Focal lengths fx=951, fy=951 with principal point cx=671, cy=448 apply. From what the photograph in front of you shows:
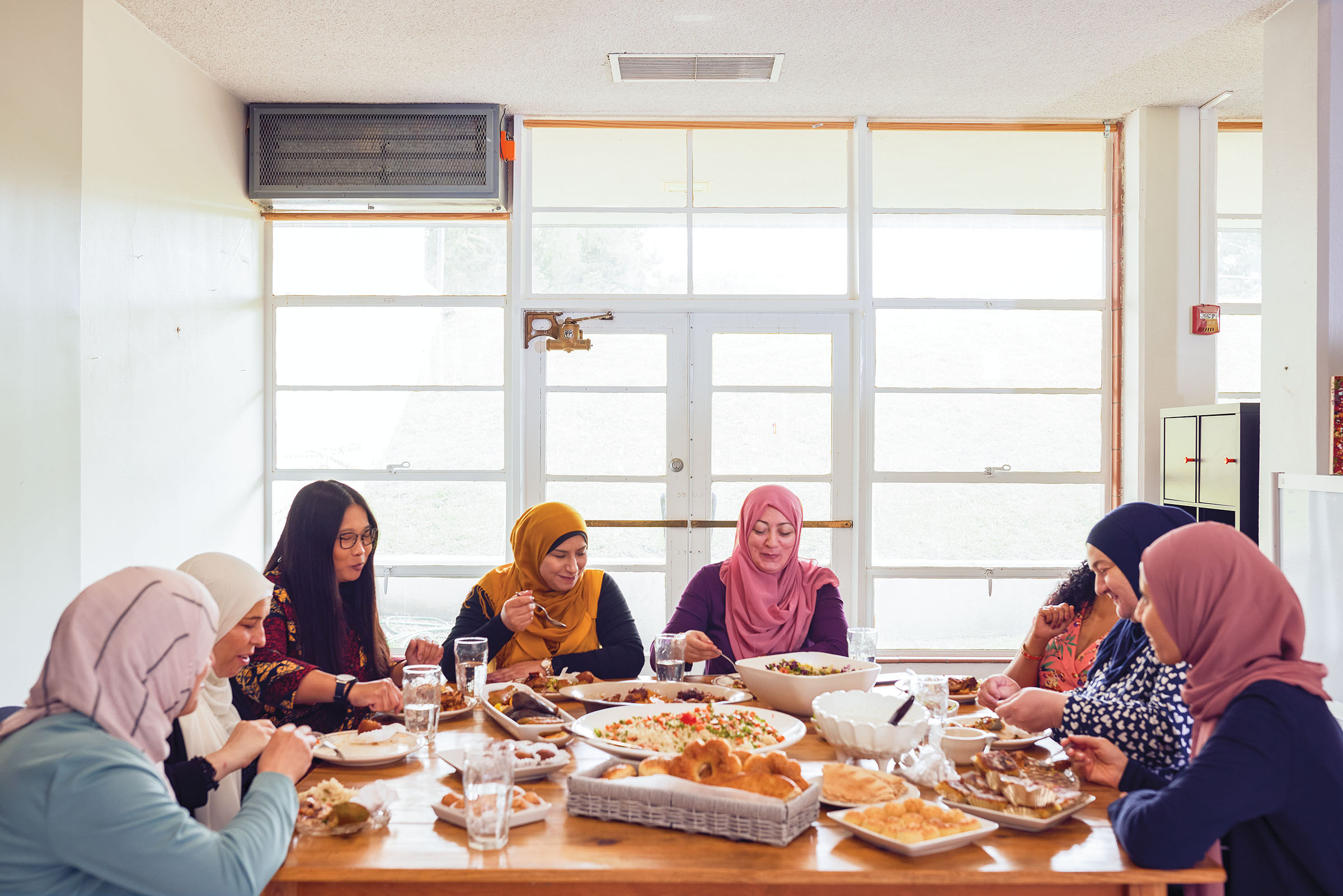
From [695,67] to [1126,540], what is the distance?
8.75 feet

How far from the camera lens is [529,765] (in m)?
1.66

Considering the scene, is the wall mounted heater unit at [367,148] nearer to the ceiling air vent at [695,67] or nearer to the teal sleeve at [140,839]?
the ceiling air vent at [695,67]

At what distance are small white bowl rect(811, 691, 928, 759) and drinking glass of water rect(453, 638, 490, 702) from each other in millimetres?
767

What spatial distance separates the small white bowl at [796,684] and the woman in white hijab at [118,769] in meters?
1.08

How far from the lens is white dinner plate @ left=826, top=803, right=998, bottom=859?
136 centimetres

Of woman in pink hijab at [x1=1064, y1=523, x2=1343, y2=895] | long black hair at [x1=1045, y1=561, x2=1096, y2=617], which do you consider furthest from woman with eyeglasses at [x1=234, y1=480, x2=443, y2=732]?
long black hair at [x1=1045, y1=561, x2=1096, y2=617]

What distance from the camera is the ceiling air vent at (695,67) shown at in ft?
12.5

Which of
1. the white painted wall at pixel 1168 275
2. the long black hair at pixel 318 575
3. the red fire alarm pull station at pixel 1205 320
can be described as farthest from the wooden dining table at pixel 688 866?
the red fire alarm pull station at pixel 1205 320

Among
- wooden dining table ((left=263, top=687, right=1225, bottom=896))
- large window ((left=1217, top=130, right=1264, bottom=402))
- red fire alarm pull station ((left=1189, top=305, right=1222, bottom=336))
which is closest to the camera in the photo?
wooden dining table ((left=263, top=687, right=1225, bottom=896))

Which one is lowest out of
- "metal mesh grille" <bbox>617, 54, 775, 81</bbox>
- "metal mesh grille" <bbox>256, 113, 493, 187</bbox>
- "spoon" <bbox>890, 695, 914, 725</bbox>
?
"spoon" <bbox>890, 695, 914, 725</bbox>

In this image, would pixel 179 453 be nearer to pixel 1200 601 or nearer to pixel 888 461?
pixel 888 461

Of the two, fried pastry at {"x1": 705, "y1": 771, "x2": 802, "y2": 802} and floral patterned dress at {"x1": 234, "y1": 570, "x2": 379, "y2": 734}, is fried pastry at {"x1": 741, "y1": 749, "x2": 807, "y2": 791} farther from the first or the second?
floral patterned dress at {"x1": 234, "y1": 570, "x2": 379, "y2": 734}

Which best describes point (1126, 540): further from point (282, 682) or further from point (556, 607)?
point (282, 682)

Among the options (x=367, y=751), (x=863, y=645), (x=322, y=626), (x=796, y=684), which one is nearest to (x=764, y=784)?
(x=796, y=684)
